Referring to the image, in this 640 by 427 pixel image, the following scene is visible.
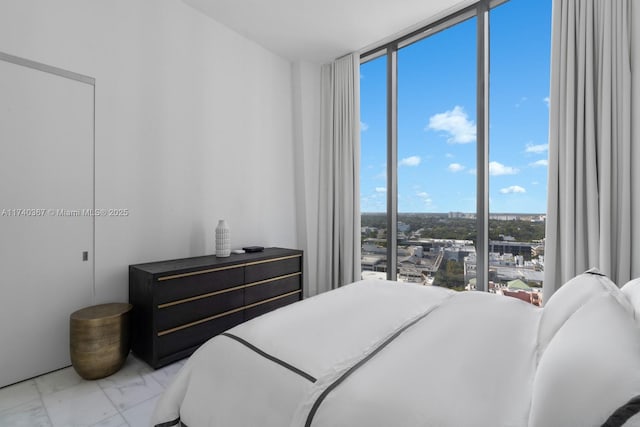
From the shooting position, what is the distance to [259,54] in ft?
11.3

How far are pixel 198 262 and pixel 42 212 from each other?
107 cm

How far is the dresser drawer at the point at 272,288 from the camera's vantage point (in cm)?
275

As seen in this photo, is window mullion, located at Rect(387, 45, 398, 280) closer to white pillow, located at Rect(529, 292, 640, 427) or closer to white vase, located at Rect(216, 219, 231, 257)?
white vase, located at Rect(216, 219, 231, 257)

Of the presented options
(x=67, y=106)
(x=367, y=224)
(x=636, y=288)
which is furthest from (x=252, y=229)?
(x=636, y=288)

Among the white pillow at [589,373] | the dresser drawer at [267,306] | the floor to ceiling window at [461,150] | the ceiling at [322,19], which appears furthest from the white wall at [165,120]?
the white pillow at [589,373]

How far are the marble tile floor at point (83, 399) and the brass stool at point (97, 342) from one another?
9 centimetres

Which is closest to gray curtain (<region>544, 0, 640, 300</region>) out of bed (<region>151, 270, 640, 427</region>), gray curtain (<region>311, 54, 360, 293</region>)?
bed (<region>151, 270, 640, 427</region>)

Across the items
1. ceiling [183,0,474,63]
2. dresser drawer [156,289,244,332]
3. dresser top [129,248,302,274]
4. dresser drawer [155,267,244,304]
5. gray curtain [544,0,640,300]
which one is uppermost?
ceiling [183,0,474,63]

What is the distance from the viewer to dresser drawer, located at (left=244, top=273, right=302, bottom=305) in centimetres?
275

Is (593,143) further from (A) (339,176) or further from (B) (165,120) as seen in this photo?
(B) (165,120)

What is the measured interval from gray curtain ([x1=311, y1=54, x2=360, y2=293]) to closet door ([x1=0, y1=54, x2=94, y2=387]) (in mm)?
2358

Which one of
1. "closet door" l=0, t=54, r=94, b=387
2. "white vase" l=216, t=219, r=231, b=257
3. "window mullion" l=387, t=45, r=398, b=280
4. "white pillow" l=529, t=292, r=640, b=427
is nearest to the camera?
"white pillow" l=529, t=292, r=640, b=427

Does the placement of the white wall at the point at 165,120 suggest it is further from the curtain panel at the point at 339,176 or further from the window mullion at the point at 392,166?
the window mullion at the point at 392,166

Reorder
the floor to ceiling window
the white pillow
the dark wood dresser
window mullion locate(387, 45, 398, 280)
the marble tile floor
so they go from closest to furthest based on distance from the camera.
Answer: the white pillow → the marble tile floor → the dark wood dresser → the floor to ceiling window → window mullion locate(387, 45, 398, 280)
